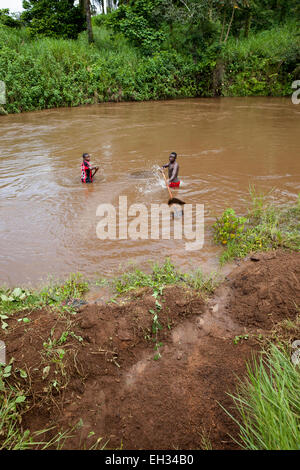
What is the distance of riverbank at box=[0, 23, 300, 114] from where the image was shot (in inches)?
593

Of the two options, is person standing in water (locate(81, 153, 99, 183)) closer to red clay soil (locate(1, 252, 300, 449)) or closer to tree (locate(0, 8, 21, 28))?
red clay soil (locate(1, 252, 300, 449))

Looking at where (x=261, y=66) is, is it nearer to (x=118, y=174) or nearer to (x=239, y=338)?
(x=118, y=174)

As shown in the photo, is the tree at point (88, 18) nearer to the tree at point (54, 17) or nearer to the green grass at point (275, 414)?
the tree at point (54, 17)

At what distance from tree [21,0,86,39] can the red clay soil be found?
2164cm

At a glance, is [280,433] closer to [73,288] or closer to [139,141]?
[73,288]

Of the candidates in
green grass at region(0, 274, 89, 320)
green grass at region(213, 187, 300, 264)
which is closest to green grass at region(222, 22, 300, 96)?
green grass at region(213, 187, 300, 264)

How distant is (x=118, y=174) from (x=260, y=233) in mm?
4316

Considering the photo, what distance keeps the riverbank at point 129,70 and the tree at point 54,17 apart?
0.96 meters

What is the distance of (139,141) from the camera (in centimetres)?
1012

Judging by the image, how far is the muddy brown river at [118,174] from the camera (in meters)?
4.57

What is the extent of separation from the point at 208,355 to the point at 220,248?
2199 mm

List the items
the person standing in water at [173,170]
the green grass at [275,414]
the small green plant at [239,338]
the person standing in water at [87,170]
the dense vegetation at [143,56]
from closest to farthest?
the green grass at [275,414] < the small green plant at [239,338] < the person standing in water at [173,170] < the person standing in water at [87,170] < the dense vegetation at [143,56]

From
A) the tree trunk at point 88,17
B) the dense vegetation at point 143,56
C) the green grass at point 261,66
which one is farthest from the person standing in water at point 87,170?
the tree trunk at point 88,17

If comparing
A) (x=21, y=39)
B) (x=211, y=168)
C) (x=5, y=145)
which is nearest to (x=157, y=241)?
(x=211, y=168)
